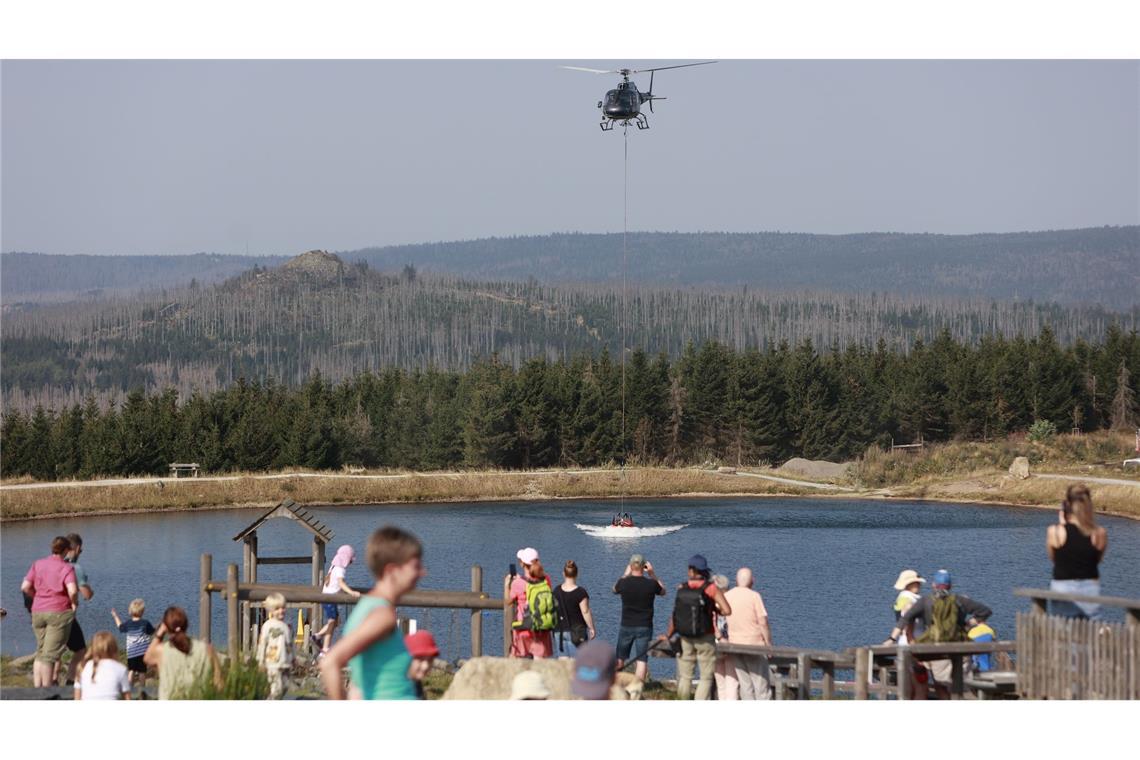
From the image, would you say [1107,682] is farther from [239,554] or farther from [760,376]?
[760,376]

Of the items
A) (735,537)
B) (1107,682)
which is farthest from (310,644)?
(735,537)

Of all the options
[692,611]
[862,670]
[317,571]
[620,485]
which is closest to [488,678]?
[692,611]

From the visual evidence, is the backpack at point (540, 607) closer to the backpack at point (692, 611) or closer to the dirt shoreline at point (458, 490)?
the backpack at point (692, 611)

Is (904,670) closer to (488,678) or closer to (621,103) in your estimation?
(488,678)

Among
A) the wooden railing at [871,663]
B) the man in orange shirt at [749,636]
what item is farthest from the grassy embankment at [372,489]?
the man in orange shirt at [749,636]

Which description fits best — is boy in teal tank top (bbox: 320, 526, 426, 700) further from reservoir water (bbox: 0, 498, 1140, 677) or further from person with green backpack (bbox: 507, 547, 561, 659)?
reservoir water (bbox: 0, 498, 1140, 677)
